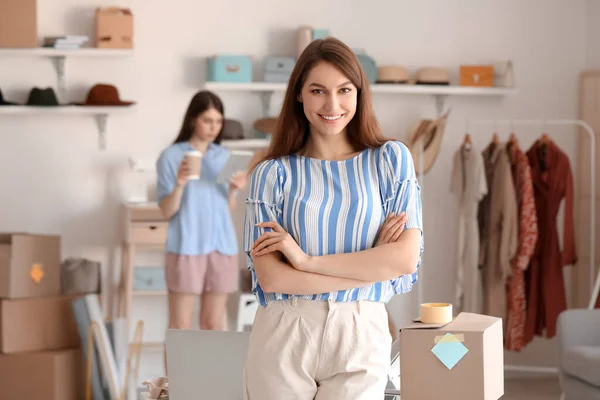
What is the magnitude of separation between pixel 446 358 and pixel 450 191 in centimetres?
357

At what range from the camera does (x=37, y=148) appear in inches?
217

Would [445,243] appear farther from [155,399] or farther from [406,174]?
[406,174]

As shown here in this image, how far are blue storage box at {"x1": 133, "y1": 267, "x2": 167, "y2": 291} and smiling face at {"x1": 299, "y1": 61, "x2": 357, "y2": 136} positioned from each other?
3514 mm

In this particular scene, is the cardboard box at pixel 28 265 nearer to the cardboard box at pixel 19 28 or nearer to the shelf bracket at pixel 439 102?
the cardboard box at pixel 19 28

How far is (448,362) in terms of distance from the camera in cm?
200

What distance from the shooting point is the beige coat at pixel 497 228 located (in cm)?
518

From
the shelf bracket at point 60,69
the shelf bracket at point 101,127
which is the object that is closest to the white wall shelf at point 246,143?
the shelf bracket at point 101,127

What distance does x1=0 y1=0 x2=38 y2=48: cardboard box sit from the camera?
519cm

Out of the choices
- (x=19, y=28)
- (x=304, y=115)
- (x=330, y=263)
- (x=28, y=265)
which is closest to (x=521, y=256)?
(x=28, y=265)

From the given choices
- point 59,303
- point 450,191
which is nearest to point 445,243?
point 450,191

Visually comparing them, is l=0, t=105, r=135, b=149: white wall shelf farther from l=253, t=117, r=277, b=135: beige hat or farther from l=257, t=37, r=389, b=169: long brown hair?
l=257, t=37, r=389, b=169: long brown hair

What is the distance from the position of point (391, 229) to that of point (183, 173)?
7.42ft

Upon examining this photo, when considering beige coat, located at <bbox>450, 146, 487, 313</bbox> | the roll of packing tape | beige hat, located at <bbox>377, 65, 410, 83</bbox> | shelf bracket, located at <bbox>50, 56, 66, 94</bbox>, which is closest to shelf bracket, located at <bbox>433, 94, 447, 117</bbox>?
beige hat, located at <bbox>377, 65, 410, 83</bbox>

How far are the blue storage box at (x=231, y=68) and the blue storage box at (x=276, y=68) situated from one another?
0.37 feet
